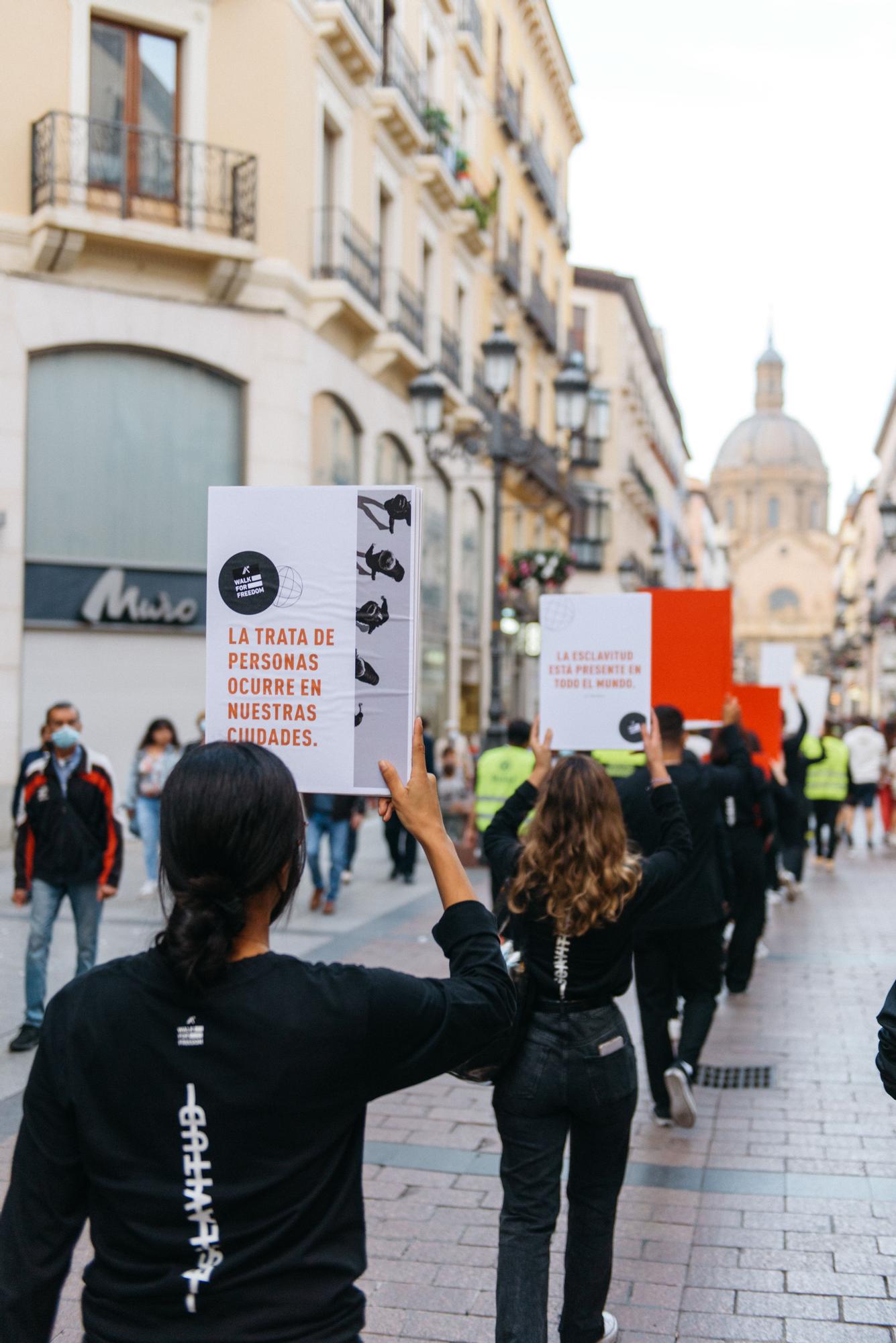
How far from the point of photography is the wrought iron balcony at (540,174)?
3472 centimetres

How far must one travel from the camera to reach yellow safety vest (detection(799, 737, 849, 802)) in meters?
17.5

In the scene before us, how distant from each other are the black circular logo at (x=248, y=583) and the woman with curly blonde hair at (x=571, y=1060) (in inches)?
50.3

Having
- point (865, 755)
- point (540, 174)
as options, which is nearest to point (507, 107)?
point (540, 174)

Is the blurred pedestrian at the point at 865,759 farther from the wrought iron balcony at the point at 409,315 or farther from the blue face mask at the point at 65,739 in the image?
the blue face mask at the point at 65,739

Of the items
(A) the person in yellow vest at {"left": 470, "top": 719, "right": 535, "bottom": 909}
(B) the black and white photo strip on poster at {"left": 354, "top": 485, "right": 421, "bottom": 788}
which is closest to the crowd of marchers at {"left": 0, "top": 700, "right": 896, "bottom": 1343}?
(B) the black and white photo strip on poster at {"left": 354, "top": 485, "right": 421, "bottom": 788}

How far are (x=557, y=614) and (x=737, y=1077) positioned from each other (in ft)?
9.76

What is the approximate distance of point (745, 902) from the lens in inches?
373

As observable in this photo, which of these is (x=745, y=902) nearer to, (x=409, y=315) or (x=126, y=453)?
(x=126, y=453)

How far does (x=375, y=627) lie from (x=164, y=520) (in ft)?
51.9

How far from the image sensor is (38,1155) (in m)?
2.04

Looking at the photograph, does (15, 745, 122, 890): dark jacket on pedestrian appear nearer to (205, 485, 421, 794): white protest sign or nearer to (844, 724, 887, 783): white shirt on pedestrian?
(205, 485, 421, 794): white protest sign

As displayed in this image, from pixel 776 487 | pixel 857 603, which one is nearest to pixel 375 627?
pixel 857 603

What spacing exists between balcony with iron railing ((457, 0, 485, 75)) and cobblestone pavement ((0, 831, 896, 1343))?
2320 cm

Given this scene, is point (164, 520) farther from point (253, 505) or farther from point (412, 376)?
point (253, 505)
